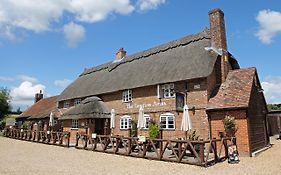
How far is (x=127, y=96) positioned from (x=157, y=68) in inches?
148

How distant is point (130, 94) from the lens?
2127 centimetres

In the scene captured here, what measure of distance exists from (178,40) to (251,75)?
25.1 ft

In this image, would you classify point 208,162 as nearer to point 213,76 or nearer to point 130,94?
point 213,76

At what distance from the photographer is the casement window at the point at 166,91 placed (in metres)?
17.9

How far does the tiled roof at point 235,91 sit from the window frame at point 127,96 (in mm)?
7595

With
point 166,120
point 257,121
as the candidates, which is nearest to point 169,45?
point 166,120

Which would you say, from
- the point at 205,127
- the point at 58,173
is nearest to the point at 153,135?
the point at 205,127

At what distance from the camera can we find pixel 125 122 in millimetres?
21312

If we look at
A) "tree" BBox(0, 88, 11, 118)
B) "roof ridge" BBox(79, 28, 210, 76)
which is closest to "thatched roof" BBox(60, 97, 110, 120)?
"roof ridge" BBox(79, 28, 210, 76)

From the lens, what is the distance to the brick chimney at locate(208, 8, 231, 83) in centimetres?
1767

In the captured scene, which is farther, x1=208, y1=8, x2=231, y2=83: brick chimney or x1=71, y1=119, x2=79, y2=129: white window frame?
x1=71, y1=119, x2=79, y2=129: white window frame

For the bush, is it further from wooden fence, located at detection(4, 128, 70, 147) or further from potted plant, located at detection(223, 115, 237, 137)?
wooden fence, located at detection(4, 128, 70, 147)

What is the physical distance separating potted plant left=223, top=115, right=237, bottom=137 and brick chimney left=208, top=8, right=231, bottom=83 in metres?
4.49

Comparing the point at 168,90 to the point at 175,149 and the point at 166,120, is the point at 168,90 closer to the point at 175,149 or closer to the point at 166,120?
the point at 166,120
